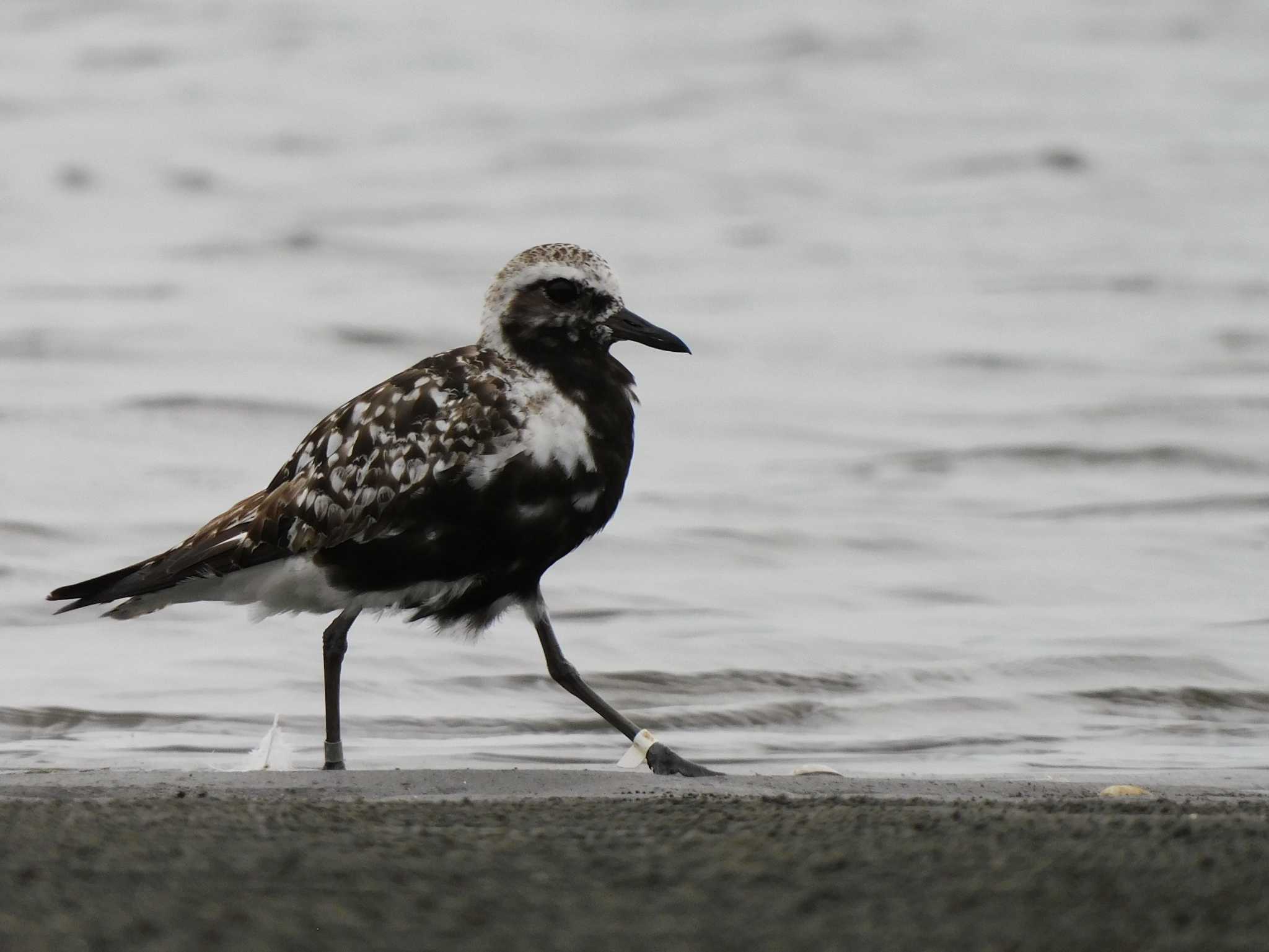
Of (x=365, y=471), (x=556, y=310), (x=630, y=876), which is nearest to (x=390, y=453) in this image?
(x=365, y=471)

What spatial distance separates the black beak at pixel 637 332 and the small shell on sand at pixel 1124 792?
2059mm

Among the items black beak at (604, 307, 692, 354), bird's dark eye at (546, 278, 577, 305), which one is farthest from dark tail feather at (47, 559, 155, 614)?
black beak at (604, 307, 692, 354)

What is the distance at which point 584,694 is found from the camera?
23.7 ft

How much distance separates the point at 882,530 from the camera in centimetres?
1308

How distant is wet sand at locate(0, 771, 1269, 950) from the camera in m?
3.66

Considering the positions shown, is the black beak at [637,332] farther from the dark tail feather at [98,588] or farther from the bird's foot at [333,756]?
the dark tail feather at [98,588]

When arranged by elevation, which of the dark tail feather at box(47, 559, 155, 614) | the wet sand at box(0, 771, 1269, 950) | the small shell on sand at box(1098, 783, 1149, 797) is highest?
the dark tail feather at box(47, 559, 155, 614)

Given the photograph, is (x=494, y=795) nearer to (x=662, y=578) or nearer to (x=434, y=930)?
(x=434, y=930)

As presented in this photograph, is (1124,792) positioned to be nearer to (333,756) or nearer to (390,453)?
(390,453)

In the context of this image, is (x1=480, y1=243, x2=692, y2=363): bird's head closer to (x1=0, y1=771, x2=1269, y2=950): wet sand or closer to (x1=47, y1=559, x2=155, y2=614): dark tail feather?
(x1=47, y1=559, x2=155, y2=614): dark tail feather

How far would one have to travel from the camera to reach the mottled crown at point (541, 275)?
6965 millimetres

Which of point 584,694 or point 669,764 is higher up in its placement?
point 584,694

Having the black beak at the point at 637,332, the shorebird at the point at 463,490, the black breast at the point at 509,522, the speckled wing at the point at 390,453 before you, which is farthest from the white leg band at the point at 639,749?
the black beak at the point at 637,332

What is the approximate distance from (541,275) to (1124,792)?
261cm
